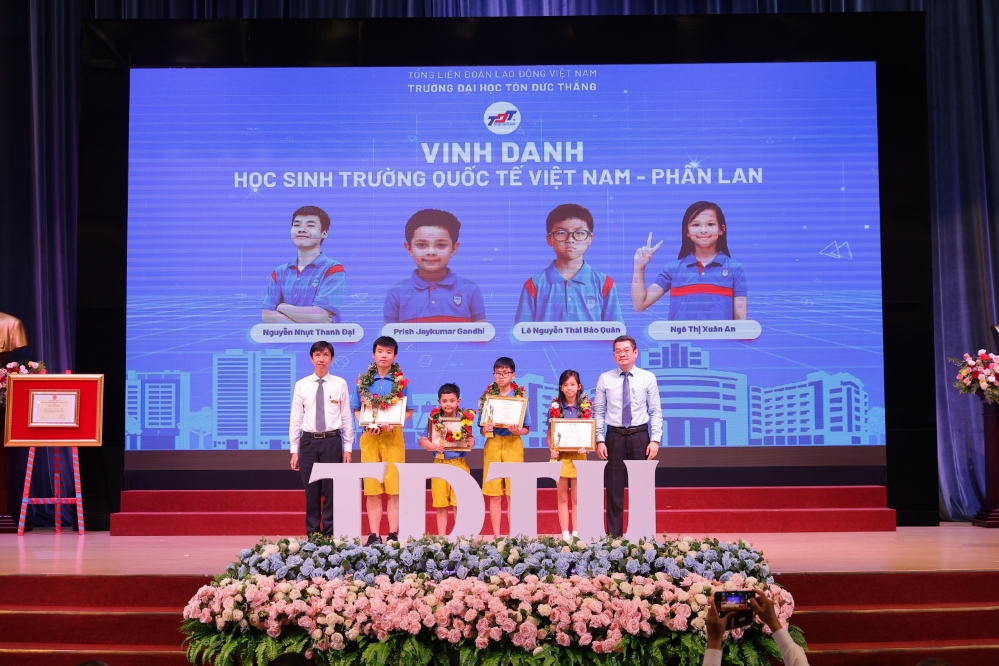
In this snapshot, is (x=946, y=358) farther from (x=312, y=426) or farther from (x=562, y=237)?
(x=312, y=426)

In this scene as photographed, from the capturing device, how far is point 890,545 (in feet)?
21.5

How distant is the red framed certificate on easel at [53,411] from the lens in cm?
763

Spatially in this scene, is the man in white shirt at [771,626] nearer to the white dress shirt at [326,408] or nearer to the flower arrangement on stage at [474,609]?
the flower arrangement on stage at [474,609]

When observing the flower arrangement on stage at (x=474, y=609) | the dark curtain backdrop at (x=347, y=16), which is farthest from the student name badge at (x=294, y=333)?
the flower arrangement on stage at (x=474, y=609)

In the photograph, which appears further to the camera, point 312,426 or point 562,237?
point 562,237

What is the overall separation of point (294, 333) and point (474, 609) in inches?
176

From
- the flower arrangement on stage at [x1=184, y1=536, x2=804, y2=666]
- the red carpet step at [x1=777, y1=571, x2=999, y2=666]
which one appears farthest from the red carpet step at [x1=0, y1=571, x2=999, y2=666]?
the flower arrangement on stage at [x1=184, y1=536, x2=804, y2=666]

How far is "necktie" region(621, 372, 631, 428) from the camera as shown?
646 centimetres

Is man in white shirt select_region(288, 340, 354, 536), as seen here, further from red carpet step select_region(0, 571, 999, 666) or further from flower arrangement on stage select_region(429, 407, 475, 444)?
red carpet step select_region(0, 571, 999, 666)

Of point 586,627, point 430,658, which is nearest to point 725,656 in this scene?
point 586,627

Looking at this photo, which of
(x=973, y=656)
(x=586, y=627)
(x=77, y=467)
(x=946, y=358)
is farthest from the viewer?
(x=946, y=358)

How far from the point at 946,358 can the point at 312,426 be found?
5848 millimetres

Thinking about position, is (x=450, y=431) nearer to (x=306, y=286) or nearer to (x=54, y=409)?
(x=306, y=286)

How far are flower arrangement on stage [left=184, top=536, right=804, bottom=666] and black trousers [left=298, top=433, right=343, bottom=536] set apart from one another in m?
2.02
